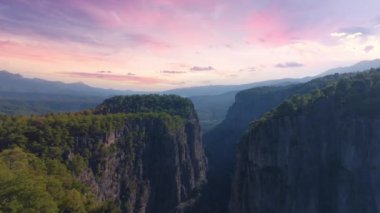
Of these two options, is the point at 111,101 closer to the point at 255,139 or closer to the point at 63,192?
the point at 255,139

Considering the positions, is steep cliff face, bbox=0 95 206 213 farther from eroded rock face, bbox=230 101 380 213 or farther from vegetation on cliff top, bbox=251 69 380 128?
vegetation on cliff top, bbox=251 69 380 128

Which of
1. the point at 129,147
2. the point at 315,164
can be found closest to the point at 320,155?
the point at 315,164

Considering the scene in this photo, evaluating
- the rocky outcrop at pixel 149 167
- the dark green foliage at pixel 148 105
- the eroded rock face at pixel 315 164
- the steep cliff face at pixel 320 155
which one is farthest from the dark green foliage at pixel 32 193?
the dark green foliage at pixel 148 105

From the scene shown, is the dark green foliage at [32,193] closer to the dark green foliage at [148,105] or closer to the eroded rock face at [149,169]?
the eroded rock face at [149,169]

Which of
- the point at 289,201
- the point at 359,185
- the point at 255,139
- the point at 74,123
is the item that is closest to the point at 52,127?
the point at 74,123

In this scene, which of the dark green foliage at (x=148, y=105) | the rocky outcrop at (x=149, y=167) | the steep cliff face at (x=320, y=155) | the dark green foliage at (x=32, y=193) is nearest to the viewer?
the dark green foliage at (x=32, y=193)

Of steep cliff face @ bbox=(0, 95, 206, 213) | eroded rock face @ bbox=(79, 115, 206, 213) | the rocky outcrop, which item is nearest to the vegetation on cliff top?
steep cliff face @ bbox=(0, 95, 206, 213)

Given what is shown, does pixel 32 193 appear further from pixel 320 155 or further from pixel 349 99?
pixel 349 99
